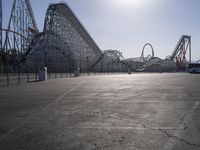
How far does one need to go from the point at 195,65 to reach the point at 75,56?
99.2 ft

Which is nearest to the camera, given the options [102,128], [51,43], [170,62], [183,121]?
[102,128]

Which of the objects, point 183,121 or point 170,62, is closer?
point 183,121

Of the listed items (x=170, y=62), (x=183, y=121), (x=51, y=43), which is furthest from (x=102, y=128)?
(x=170, y=62)

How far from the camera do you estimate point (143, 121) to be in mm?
9078

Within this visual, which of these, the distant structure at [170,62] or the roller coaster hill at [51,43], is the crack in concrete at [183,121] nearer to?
the roller coaster hill at [51,43]

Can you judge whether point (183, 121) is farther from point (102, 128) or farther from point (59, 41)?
point (59, 41)

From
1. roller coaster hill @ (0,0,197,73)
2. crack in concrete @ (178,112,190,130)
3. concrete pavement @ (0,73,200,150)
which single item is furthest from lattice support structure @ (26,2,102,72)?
crack in concrete @ (178,112,190,130)

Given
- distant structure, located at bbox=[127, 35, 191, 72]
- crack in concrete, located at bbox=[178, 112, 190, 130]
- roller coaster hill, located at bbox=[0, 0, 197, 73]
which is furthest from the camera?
distant structure, located at bbox=[127, 35, 191, 72]

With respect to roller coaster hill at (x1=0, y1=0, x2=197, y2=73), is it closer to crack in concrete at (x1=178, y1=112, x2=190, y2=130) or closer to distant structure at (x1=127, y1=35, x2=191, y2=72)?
distant structure at (x1=127, y1=35, x2=191, y2=72)

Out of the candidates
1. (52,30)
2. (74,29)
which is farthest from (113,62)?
(52,30)

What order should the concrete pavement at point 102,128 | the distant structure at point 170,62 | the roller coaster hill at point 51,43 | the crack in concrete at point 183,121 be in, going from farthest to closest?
1. the distant structure at point 170,62
2. the roller coaster hill at point 51,43
3. the crack in concrete at point 183,121
4. the concrete pavement at point 102,128

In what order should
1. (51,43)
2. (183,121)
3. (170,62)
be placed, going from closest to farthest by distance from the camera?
(183,121)
(51,43)
(170,62)

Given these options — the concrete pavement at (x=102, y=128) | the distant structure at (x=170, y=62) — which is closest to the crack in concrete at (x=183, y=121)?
the concrete pavement at (x=102, y=128)

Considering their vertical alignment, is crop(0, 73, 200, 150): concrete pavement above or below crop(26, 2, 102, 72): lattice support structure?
below
